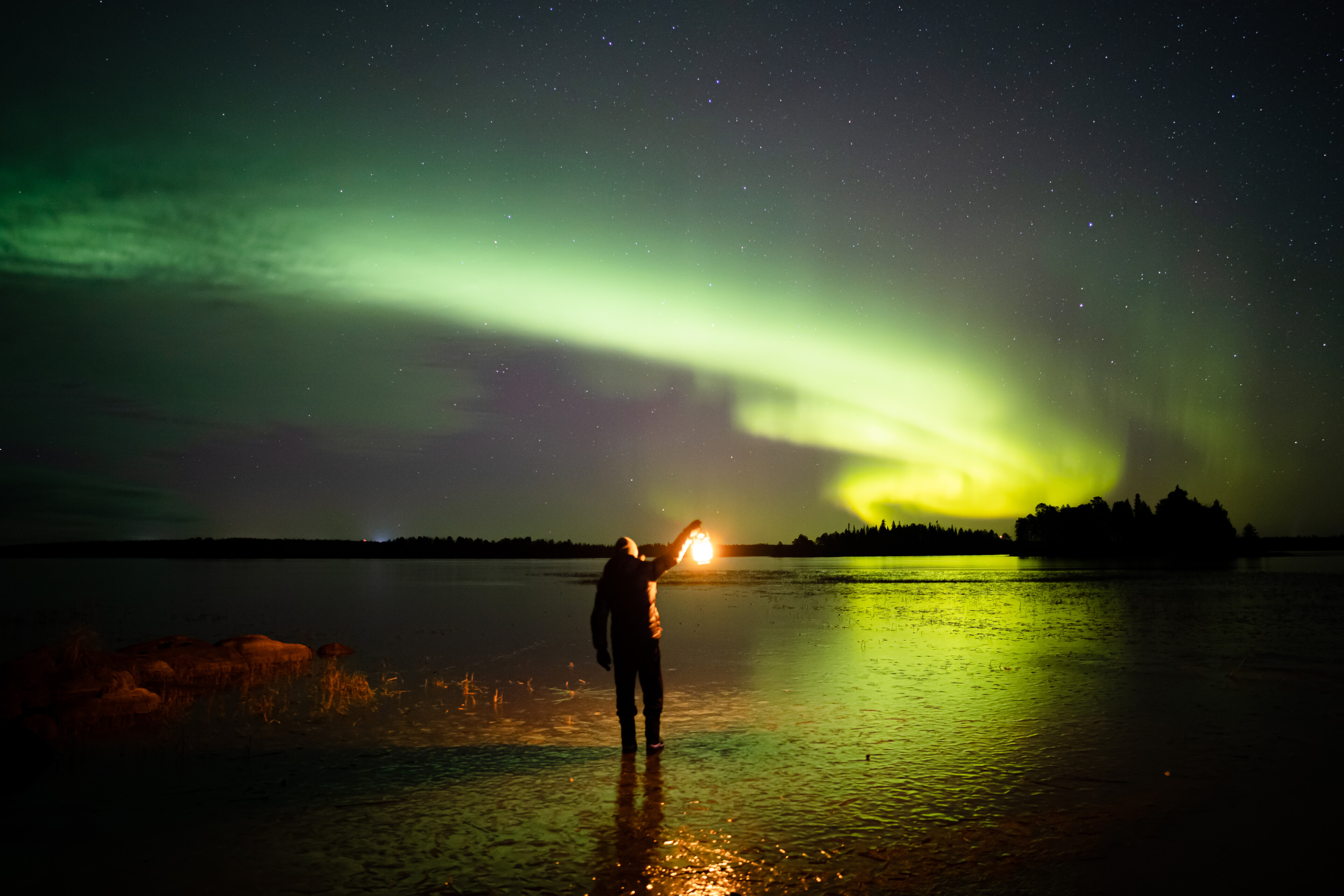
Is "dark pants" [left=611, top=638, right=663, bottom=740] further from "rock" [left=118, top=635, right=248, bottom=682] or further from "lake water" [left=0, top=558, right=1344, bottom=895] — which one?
"rock" [left=118, top=635, right=248, bottom=682]

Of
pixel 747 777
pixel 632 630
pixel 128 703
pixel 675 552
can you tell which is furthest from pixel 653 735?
pixel 128 703

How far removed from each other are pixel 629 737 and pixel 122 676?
1069 cm

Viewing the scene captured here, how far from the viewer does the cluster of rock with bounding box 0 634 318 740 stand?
539 inches

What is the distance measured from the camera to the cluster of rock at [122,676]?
1370 cm

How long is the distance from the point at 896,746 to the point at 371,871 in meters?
6.90

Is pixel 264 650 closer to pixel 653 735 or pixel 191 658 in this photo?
pixel 191 658

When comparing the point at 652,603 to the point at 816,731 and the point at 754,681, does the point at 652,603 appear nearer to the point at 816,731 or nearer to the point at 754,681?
the point at 816,731

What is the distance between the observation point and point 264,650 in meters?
21.5

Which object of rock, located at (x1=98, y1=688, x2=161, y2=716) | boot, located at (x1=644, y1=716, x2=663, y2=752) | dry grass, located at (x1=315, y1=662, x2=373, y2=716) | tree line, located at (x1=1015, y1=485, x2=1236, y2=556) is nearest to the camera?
boot, located at (x1=644, y1=716, x2=663, y2=752)

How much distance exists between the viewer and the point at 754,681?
17.4 meters

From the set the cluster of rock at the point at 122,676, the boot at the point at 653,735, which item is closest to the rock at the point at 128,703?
the cluster of rock at the point at 122,676

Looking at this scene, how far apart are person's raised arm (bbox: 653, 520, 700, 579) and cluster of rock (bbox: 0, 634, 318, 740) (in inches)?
325

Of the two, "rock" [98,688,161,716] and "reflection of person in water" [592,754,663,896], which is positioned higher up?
"reflection of person in water" [592,754,663,896]

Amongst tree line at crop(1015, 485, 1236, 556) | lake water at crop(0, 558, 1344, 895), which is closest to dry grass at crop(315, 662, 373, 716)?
lake water at crop(0, 558, 1344, 895)
